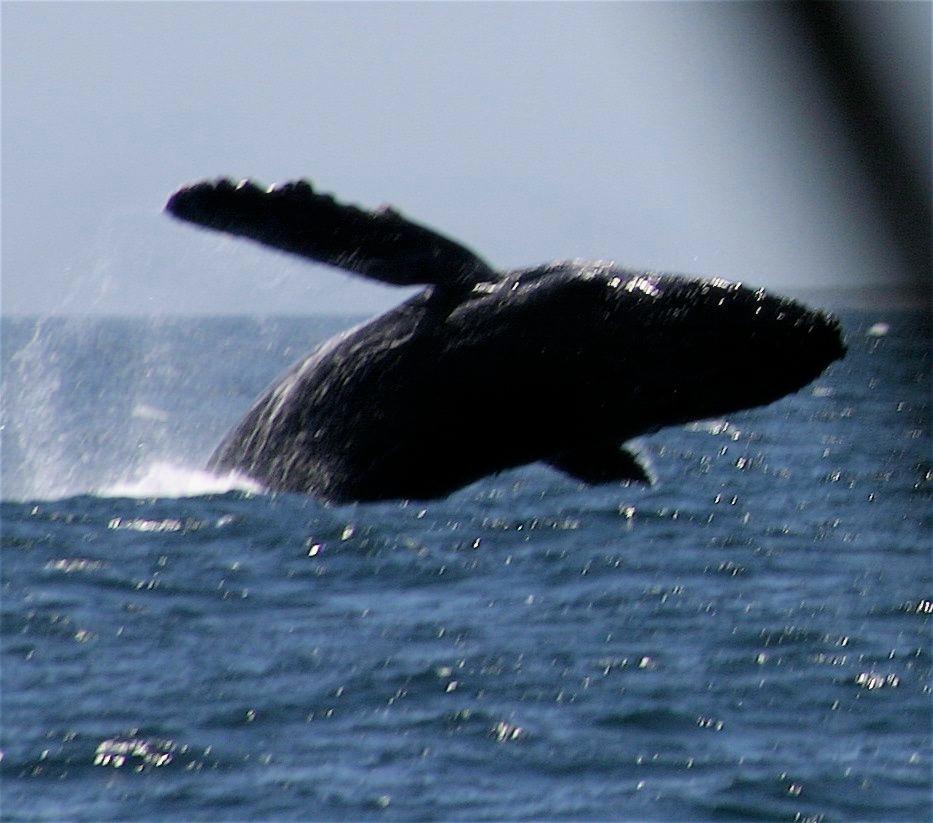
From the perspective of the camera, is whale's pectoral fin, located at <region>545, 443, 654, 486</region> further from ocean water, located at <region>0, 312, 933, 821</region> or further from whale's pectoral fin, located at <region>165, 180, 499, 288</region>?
whale's pectoral fin, located at <region>165, 180, 499, 288</region>

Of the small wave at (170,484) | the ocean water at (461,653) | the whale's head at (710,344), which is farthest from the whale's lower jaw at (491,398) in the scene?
the small wave at (170,484)

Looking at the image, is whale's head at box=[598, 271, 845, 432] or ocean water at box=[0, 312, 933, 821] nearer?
ocean water at box=[0, 312, 933, 821]

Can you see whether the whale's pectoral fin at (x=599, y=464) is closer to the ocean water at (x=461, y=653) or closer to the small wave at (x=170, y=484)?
the ocean water at (x=461, y=653)

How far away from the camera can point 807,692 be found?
891 centimetres

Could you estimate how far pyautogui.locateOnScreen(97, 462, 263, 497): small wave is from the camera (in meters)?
11.7

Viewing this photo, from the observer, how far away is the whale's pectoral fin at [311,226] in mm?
8398

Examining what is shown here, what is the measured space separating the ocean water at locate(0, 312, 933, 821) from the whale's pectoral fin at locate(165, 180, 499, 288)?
2.32 meters

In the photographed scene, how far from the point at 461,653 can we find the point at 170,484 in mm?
5729

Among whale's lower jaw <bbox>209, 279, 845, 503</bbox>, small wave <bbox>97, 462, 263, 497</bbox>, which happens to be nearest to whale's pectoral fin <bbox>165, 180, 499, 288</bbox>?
whale's lower jaw <bbox>209, 279, 845, 503</bbox>

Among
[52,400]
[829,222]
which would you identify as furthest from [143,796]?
[52,400]

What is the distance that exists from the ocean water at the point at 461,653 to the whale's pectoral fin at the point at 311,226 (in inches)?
91.2

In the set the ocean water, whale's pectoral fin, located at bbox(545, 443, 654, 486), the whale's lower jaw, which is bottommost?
the ocean water

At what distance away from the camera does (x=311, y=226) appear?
8.44 m

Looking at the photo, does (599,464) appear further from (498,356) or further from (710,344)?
(710,344)
